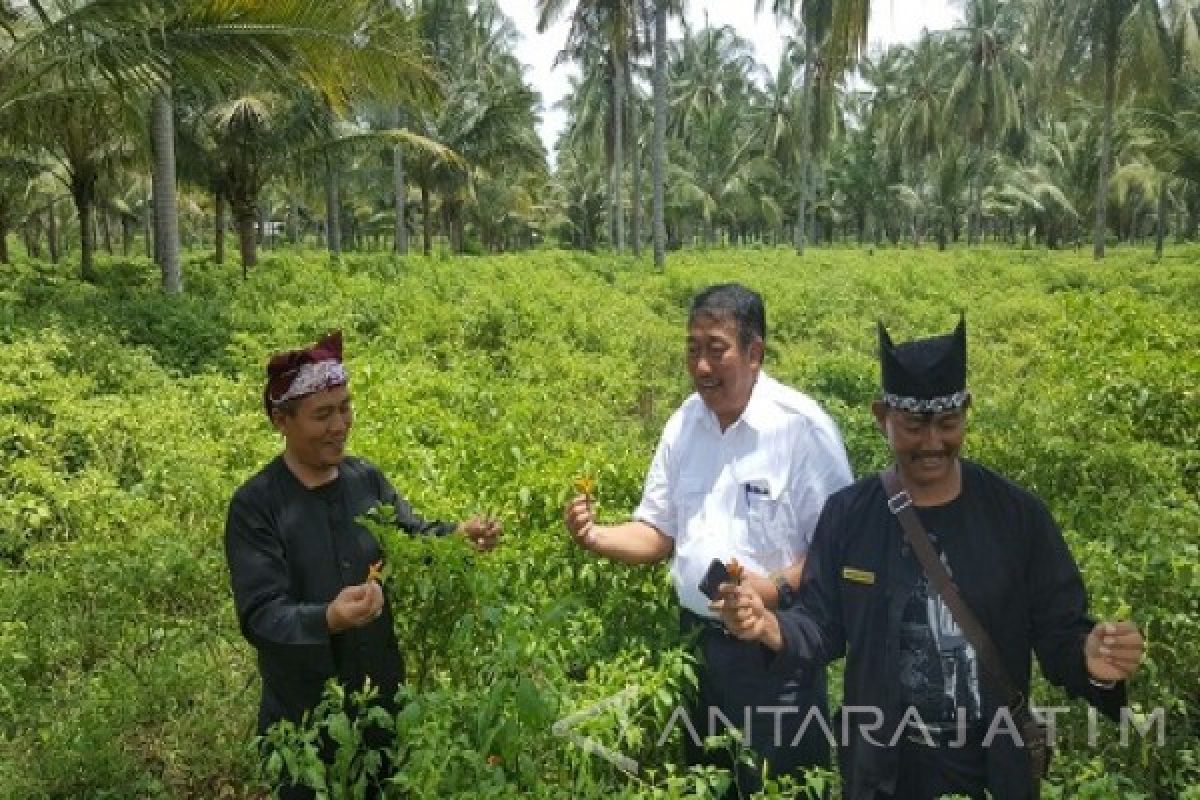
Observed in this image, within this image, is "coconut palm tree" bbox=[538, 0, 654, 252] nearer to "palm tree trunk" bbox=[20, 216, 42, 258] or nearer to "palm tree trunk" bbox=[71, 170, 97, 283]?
"palm tree trunk" bbox=[71, 170, 97, 283]

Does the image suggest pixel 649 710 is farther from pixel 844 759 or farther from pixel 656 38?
pixel 656 38

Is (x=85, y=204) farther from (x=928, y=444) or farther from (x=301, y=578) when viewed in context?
(x=928, y=444)

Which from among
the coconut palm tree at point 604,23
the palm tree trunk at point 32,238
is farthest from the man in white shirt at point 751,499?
the palm tree trunk at point 32,238

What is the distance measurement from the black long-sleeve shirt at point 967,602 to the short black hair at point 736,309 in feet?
1.75

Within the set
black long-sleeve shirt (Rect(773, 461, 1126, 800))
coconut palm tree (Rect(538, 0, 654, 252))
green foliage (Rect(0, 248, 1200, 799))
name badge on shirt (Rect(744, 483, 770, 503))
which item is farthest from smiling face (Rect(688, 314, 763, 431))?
coconut palm tree (Rect(538, 0, 654, 252))

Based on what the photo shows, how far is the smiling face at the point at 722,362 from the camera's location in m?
2.54

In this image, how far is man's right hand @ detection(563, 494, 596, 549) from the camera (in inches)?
109

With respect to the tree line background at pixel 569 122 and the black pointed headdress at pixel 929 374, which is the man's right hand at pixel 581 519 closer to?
the black pointed headdress at pixel 929 374

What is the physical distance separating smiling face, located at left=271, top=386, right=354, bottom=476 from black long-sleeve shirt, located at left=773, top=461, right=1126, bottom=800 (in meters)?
1.16

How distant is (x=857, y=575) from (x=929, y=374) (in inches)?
18.7

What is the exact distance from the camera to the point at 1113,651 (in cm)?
187

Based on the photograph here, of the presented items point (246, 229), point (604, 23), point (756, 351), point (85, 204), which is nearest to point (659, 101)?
point (604, 23)

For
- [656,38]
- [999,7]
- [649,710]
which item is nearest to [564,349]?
[649,710]

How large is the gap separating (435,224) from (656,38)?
2585 centimetres
